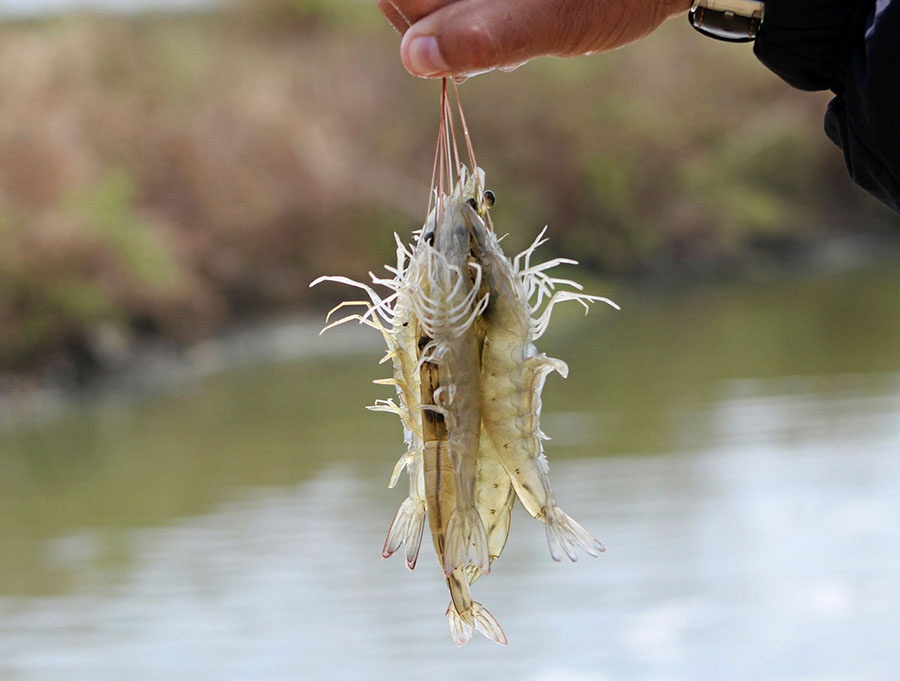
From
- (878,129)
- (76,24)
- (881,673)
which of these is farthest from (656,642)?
(76,24)

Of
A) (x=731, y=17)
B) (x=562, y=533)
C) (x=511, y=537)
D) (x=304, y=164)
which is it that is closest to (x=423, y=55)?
(x=731, y=17)

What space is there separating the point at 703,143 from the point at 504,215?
12.6 feet

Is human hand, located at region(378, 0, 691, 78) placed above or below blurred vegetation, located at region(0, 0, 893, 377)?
below

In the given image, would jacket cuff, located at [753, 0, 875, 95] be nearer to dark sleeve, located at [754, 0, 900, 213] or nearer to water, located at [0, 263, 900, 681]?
dark sleeve, located at [754, 0, 900, 213]

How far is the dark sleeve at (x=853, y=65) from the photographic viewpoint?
1.28 metres

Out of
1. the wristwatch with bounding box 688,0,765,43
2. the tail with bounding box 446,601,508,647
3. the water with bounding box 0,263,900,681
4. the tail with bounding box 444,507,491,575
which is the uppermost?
the water with bounding box 0,263,900,681

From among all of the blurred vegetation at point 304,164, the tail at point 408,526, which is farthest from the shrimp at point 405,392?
the blurred vegetation at point 304,164

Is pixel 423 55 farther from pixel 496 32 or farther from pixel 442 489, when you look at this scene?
pixel 442 489

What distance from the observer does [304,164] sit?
13.9 m

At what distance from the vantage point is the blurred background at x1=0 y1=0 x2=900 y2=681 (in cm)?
591

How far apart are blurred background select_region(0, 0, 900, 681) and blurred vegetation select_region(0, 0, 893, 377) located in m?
0.04

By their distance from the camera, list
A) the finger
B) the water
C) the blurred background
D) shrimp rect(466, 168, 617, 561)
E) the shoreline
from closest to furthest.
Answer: the finger < shrimp rect(466, 168, 617, 561) < the water < the blurred background < the shoreline

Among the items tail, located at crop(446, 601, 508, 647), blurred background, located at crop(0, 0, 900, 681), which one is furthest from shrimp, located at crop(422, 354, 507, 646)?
blurred background, located at crop(0, 0, 900, 681)

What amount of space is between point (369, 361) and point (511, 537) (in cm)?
477
